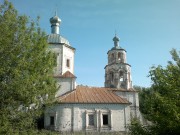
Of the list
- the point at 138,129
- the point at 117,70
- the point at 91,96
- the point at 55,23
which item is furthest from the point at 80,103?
the point at 138,129

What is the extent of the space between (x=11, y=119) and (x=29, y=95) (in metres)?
1.52

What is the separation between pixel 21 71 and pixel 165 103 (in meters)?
6.96

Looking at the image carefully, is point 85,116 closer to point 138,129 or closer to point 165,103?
point 138,129

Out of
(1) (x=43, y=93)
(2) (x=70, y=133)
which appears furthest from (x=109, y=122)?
(1) (x=43, y=93)

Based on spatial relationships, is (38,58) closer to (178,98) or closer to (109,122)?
(178,98)

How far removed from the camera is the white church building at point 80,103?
64.4 feet

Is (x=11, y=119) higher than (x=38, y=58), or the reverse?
(x=38, y=58)

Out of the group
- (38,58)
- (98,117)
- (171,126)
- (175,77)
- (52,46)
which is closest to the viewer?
(171,126)

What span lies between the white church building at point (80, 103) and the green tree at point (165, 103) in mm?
10136

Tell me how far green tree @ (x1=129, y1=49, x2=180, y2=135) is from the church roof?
11.7m

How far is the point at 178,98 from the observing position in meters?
7.67

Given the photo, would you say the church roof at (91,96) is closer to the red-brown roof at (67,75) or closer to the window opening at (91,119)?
the window opening at (91,119)

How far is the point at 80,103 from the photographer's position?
66.0 feet

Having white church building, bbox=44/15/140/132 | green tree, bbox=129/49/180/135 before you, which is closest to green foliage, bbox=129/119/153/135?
green tree, bbox=129/49/180/135
